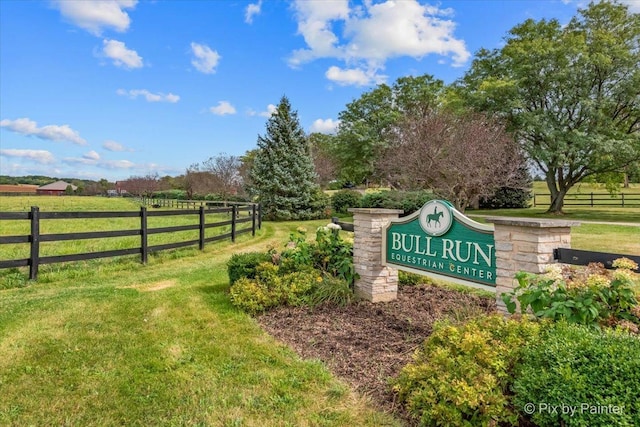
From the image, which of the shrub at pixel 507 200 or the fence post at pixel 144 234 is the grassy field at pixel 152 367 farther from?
the shrub at pixel 507 200

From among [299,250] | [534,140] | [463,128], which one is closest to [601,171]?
[534,140]

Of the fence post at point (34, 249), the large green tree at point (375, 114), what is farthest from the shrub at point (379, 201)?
the fence post at point (34, 249)

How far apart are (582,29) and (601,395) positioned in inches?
1021

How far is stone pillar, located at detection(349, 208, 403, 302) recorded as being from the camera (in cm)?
504

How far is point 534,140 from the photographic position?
70.5 feet

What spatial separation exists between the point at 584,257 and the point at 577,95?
68.6ft

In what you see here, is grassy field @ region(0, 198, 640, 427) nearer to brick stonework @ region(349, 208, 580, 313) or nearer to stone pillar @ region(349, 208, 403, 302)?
stone pillar @ region(349, 208, 403, 302)

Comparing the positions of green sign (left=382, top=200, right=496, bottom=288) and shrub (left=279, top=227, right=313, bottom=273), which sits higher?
green sign (left=382, top=200, right=496, bottom=288)

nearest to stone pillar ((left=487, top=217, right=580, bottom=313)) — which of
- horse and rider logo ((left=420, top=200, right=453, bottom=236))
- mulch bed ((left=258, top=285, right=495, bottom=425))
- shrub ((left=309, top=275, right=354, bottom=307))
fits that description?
horse and rider logo ((left=420, top=200, right=453, bottom=236))

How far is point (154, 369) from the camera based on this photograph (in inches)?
127

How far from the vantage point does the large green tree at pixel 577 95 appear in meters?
18.7

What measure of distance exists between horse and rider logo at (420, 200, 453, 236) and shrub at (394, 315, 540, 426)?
1435 mm

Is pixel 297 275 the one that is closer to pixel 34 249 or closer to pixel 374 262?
pixel 374 262

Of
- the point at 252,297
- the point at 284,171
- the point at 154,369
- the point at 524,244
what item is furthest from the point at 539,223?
the point at 284,171
